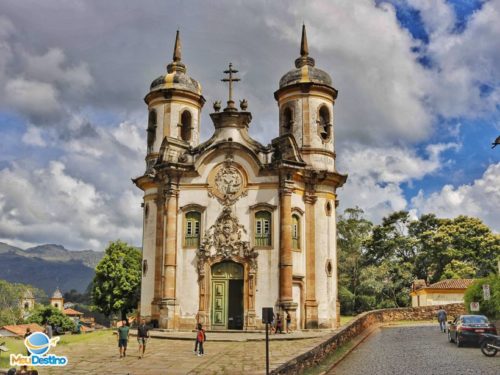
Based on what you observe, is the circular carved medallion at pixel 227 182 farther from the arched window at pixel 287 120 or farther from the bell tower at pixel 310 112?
the arched window at pixel 287 120

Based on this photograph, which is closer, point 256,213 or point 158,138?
point 256,213

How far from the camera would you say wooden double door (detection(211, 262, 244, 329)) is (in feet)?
89.2

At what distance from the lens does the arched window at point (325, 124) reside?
30.8 m

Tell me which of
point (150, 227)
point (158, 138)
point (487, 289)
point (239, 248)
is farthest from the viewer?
point (158, 138)

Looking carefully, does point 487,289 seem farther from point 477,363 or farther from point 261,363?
point 261,363

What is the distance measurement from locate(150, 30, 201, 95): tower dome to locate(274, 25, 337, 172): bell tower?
499 cm

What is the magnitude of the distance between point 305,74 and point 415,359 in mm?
17296

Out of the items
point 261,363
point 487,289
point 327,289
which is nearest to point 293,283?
point 327,289

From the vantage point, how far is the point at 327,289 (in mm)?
28562

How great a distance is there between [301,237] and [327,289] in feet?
9.56

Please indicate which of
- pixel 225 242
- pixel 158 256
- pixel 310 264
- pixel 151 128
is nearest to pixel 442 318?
pixel 310 264

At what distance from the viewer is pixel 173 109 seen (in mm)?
32062

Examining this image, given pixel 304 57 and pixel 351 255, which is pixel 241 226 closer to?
pixel 304 57

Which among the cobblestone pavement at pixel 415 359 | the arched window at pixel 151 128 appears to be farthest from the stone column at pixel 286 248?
the arched window at pixel 151 128
